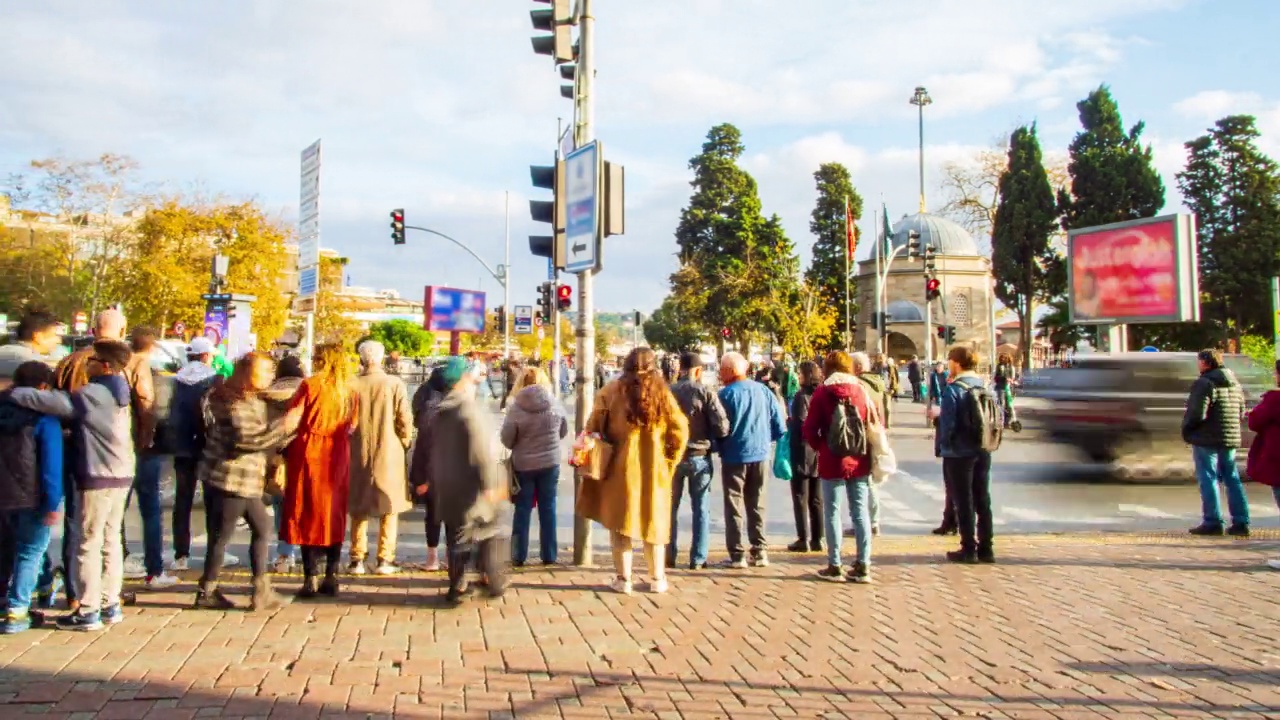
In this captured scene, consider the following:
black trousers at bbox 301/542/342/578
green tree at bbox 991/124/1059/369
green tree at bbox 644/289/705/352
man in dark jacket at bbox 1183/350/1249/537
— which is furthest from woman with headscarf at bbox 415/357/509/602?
green tree at bbox 991/124/1059/369

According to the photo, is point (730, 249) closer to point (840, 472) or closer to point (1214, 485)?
point (1214, 485)

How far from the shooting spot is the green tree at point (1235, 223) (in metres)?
49.1

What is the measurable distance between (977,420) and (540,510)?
141 inches

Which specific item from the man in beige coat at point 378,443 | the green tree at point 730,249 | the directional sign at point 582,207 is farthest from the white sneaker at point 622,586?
the green tree at point 730,249

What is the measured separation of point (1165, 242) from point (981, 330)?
54.6 meters

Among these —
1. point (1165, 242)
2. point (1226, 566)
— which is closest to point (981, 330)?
point (1165, 242)

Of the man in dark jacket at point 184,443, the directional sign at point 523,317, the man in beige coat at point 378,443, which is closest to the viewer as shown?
the man in beige coat at point 378,443

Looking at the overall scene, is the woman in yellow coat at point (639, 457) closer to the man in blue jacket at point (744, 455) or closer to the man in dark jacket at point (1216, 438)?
the man in blue jacket at point (744, 455)

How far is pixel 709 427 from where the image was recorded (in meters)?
7.63

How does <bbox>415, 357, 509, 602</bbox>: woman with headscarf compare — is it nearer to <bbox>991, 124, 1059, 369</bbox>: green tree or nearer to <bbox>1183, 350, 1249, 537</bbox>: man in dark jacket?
<bbox>1183, 350, 1249, 537</bbox>: man in dark jacket

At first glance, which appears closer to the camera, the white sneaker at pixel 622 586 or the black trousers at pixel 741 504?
the white sneaker at pixel 622 586

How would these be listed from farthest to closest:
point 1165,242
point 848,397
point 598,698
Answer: point 1165,242, point 848,397, point 598,698

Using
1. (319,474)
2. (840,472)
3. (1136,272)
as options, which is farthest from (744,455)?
(1136,272)

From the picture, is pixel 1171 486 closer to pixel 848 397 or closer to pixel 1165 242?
pixel 848 397
